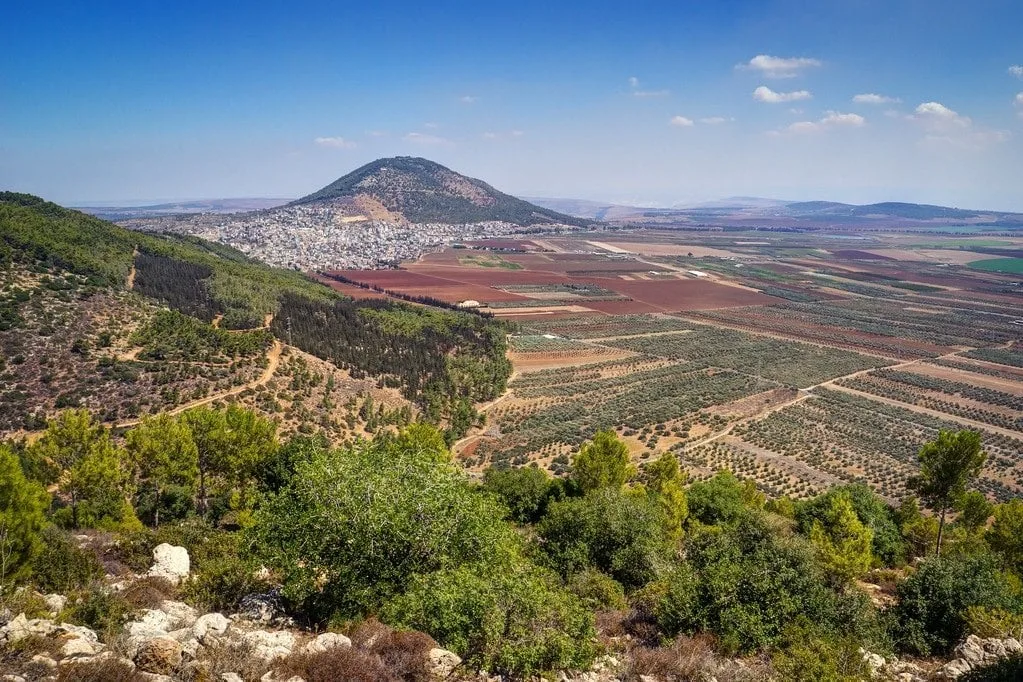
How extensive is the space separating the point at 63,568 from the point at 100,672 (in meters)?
9.61

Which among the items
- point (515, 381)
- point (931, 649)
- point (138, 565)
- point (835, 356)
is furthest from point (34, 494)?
point (835, 356)

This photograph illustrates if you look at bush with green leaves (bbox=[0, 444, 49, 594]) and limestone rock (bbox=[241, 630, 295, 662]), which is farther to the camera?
bush with green leaves (bbox=[0, 444, 49, 594])

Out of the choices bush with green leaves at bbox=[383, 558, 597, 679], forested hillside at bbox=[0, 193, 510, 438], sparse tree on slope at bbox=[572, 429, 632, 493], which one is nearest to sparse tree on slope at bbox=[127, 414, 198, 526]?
forested hillside at bbox=[0, 193, 510, 438]

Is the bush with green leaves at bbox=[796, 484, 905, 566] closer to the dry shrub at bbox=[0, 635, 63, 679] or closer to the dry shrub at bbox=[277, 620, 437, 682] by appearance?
the dry shrub at bbox=[277, 620, 437, 682]

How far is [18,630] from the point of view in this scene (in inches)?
428

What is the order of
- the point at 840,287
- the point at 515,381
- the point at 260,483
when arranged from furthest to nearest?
1. the point at 840,287
2. the point at 515,381
3. the point at 260,483

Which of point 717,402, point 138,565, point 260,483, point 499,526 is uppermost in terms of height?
point 499,526

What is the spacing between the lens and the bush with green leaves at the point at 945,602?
53.3 feet

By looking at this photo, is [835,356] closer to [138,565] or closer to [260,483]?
[260,483]

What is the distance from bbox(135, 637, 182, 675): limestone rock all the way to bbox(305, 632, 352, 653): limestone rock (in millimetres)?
2475

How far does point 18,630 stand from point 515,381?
6633cm

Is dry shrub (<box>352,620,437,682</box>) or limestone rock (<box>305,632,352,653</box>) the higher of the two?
dry shrub (<box>352,620,437,682</box>)

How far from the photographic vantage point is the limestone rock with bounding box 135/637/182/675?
407 inches

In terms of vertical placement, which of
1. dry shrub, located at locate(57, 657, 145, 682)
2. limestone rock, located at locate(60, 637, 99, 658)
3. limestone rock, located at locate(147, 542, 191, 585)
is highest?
dry shrub, located at locate(57, 657, 145, 682)
